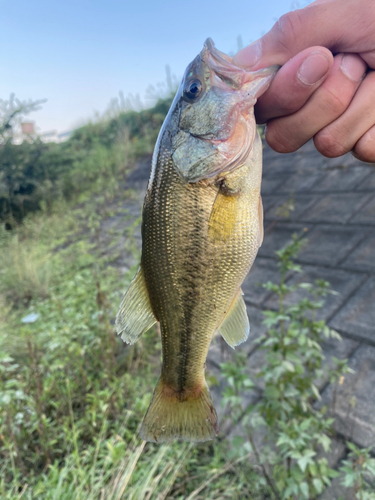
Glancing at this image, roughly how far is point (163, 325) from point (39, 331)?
313 cm

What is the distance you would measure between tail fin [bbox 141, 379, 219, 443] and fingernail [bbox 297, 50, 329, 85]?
118cm

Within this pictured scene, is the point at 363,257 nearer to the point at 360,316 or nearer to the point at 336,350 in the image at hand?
the point at 360,316

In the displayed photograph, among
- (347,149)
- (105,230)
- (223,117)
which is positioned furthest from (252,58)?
(105,230)

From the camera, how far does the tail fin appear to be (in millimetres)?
1191

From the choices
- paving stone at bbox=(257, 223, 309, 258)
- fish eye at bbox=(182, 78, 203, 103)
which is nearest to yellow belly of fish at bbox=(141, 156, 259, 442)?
fish eye at bbox=(182, 78, 203, 103)

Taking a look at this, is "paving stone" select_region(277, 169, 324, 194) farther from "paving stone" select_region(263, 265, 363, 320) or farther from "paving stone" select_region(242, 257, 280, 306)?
"paving stone" select_region(263, 265, 363, 320)

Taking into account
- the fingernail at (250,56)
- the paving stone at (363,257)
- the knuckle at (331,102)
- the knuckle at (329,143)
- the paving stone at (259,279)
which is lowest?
the paving stone at (259,279)

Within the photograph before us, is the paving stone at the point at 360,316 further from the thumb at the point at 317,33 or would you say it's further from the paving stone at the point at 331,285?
the thumb at the point at 317,33

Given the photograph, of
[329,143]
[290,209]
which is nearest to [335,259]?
[290,209]

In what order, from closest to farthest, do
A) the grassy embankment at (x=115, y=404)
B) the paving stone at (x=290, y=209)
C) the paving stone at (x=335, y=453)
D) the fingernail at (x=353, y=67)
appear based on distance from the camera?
the fingernail at (x=353, y=67)
the grassy embankment at (x=115, y=404)
the paving stone at (x=335, y=453)
the paving stone at (x=290, y=209)

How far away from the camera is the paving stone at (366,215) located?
3.84 m

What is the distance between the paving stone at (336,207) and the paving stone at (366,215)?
67 mm

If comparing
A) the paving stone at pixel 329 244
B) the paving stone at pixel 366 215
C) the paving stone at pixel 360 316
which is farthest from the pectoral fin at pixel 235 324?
the paving stone at pixel 366 215

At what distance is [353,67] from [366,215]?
3.14m
